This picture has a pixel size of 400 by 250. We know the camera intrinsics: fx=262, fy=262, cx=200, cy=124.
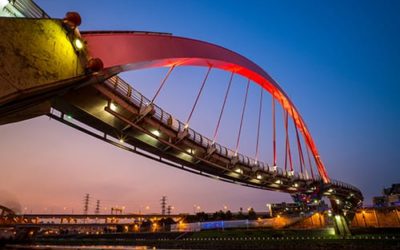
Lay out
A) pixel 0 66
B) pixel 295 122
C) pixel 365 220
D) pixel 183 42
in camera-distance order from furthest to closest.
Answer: pixel 365 220
pixel 295 122
pixel 183 42
pixel 0 66

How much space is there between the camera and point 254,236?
127 feet

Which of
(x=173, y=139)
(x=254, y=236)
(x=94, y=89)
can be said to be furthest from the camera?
(x=254, y=236)

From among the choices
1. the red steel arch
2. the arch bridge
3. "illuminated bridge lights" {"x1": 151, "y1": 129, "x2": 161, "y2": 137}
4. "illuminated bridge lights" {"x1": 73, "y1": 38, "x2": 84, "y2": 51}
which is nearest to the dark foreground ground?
the arch bridge

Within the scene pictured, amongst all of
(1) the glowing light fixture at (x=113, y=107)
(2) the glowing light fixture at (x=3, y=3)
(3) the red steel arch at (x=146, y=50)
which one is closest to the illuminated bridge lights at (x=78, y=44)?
(3) the red steel arch at (x=146, y=50)

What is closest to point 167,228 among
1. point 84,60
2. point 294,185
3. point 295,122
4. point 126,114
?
point 294,185

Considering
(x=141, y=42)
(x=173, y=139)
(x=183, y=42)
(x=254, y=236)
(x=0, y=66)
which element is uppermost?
(x=183, y=42)

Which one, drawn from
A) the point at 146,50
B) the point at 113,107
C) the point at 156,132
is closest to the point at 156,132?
the point at 156,132

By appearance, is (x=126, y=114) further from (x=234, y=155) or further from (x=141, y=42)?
(x=234, y=155)

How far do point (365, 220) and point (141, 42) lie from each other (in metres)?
74.6

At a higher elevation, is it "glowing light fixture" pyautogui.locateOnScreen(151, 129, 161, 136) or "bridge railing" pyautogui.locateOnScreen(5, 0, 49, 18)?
"bridge railing" pyautogui.locateOnScreen(5, 0, 49, 18)

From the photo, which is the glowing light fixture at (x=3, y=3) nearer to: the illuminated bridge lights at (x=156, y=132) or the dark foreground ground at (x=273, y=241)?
the illuminated bridge lights at (x=156, y=132)

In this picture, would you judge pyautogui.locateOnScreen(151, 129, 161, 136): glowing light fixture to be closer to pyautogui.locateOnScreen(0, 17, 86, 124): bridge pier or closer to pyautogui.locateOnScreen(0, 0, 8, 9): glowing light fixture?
pyautogui.locateOnScreen(0, 17, 86, 124): bridge pier

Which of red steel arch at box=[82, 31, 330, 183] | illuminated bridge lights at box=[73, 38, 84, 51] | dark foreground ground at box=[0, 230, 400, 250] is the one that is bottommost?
dark foreground ground at box=[0, 230, 400, 250]

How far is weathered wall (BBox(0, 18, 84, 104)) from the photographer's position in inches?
290
